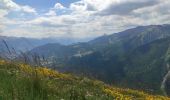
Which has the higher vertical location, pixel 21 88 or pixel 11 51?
pixel 11 51

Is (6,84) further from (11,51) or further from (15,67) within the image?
(15,67)

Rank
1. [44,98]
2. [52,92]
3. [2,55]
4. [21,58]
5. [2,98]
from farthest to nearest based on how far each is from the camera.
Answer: [2,55]
[21,58]
[52,92]
[44,98]
[2,98]

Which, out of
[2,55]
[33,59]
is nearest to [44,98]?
[33,59]

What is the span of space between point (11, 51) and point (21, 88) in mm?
1443

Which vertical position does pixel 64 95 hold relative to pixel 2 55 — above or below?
below

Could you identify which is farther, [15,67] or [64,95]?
[15,67]

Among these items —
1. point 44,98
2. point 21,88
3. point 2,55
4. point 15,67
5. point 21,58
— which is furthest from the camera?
point 15,67

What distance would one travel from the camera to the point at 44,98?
21.4 ft

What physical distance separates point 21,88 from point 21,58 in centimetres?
117

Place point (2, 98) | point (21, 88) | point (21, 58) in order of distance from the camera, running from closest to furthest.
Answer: point (2, 98) → point (21, 88) → point (21, 58)

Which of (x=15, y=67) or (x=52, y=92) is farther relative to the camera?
(x=15, y=67)

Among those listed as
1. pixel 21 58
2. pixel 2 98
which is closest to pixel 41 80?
pixel 21 58

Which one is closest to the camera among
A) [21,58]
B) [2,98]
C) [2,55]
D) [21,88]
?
[2,98]

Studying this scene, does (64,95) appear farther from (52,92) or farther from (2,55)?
(2,55)
